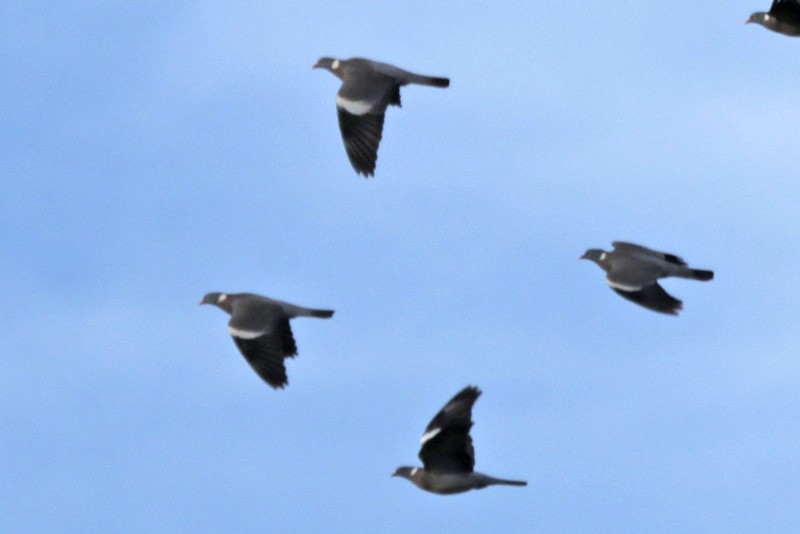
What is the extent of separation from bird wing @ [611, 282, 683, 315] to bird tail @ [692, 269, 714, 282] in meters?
0.36

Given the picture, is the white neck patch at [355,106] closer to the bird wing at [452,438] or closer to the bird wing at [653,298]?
the bird wing at [653,298]

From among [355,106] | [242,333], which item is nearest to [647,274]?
[355,106]

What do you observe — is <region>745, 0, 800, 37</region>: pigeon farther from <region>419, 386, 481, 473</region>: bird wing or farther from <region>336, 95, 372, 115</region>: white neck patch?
<region>419, 386, 481, 473</region>: bird wing

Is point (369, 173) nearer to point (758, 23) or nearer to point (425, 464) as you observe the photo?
point (425, 464)

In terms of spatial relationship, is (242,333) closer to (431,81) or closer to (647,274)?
(431,81)

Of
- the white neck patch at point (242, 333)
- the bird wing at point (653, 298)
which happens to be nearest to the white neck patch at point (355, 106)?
the white neck patch at point (242, 333)

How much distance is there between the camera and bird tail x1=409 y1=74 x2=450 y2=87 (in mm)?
23578

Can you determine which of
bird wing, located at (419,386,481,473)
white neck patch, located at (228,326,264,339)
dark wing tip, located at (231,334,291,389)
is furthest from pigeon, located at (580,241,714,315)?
white neck patch, located at (228,326,264,339)

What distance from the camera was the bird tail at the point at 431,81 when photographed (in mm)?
23578

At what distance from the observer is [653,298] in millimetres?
23141

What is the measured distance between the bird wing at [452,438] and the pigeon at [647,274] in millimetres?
3370

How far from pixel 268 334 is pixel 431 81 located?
12.0ft

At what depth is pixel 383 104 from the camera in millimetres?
23703

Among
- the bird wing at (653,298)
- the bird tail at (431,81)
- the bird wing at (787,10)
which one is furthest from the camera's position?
the bird wing at (787,10)
